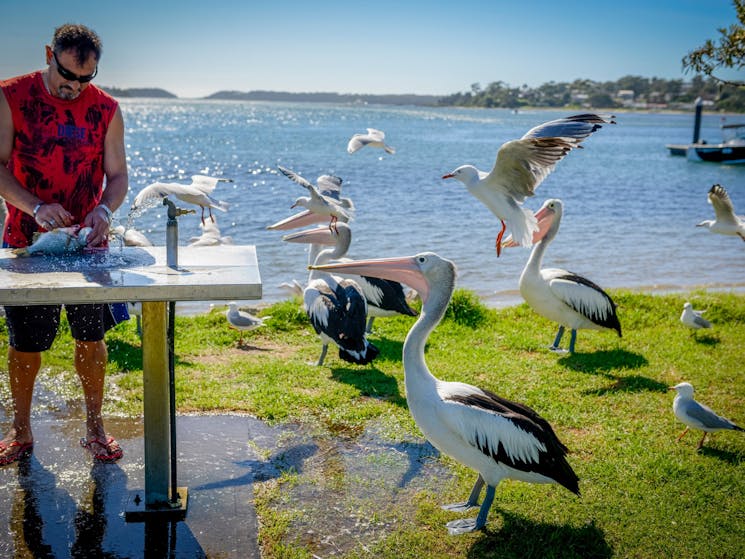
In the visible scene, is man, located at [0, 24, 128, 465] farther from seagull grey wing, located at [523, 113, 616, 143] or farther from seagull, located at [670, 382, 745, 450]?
seagull, located at [670, 382, 745, 450]

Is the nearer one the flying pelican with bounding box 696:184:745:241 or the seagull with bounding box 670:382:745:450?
the seagull with bounding box 670:382:745:450

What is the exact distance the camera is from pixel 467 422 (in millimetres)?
3598

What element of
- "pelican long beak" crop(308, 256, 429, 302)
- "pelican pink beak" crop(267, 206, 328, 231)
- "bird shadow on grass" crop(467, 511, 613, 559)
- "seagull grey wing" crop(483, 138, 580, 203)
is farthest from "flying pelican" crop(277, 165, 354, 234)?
"bird shadow on grass" crop(467, 511, 613, 559)

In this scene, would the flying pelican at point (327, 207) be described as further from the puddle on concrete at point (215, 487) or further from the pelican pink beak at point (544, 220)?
the puddle on concrete at point (215, 487)

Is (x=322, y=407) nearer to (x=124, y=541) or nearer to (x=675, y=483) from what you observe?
(x=124, y=541)

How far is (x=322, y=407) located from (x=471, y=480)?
1.38 metres

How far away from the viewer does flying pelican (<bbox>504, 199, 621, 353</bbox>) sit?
21.6ft

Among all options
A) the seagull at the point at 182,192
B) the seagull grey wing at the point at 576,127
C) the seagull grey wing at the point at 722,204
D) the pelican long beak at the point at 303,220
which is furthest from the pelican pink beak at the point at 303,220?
the seagull grey wing at the point at 722,204

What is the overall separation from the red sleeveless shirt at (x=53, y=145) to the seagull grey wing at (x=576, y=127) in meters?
2.81

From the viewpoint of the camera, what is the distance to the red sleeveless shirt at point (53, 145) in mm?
3863

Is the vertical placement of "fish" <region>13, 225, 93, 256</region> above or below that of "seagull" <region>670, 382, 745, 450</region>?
above

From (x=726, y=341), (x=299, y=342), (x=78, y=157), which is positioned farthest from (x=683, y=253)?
(x=78, y=157)

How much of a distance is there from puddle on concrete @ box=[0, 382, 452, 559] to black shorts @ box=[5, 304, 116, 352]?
693 mm

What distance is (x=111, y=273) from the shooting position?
3379 mm
